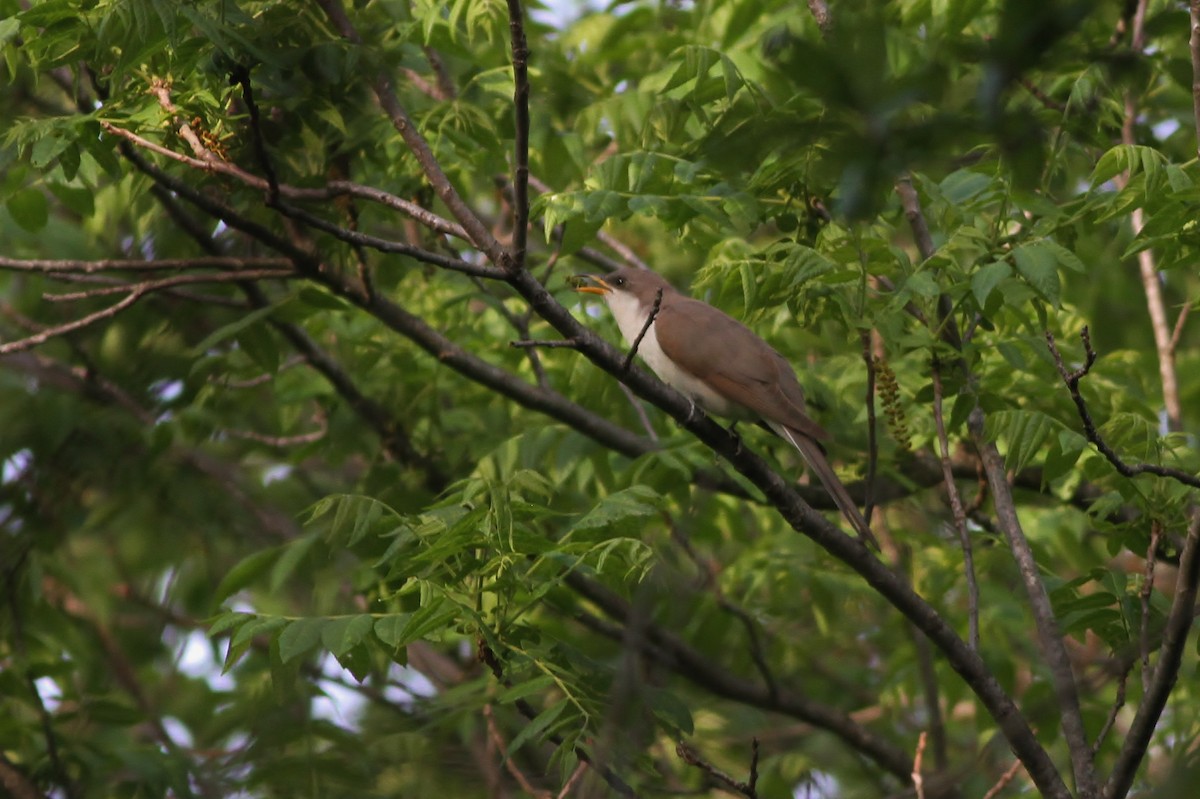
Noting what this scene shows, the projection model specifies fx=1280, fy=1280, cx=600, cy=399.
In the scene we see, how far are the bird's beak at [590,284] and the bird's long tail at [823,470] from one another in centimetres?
127

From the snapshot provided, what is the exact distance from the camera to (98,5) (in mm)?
4367

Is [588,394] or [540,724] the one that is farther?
[588,394]

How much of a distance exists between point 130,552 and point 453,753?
6.97 m

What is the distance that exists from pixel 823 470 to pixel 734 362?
2.46 feet

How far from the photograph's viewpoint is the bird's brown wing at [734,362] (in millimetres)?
5418

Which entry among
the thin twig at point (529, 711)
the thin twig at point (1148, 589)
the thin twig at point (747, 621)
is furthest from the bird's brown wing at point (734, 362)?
the thin twig at point (529, 711)

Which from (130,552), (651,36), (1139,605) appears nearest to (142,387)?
(130,552)

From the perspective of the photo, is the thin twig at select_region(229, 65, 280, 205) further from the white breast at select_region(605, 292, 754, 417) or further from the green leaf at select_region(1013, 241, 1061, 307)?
the green leaf at select_region(1013, 241, 1061, 307)

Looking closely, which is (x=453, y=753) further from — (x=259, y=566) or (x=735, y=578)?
(x=735, y=578)

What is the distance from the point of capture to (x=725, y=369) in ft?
18.8

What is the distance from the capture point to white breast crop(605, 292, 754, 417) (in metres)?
5.77

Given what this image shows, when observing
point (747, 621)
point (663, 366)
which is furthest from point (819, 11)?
point (747, 621)

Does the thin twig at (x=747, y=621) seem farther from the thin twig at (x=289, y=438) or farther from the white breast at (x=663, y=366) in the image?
the thin twig at (x=289, y=438)

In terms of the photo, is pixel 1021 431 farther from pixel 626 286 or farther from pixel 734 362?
pixel 626 286
